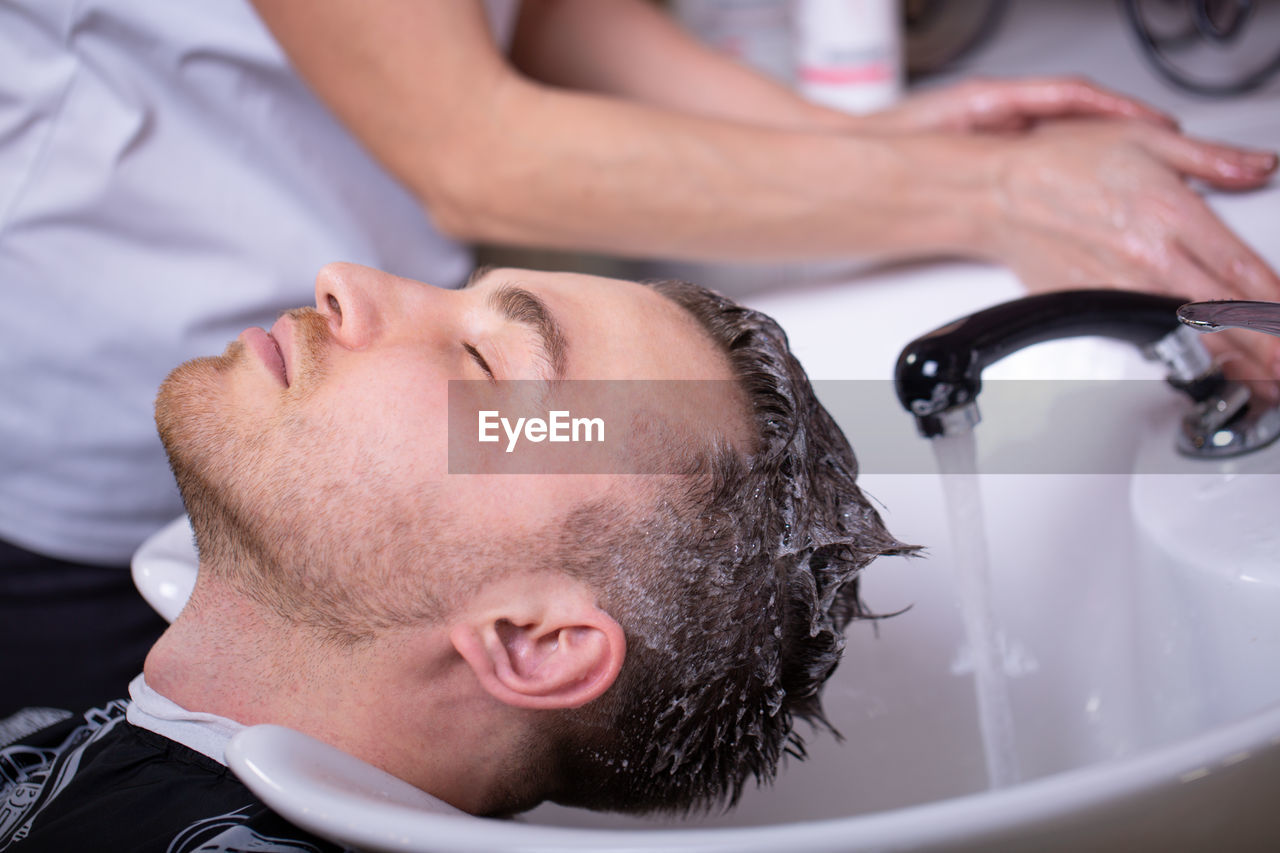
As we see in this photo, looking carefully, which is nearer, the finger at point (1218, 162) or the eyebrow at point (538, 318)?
the eyebrow at point (538, 318)

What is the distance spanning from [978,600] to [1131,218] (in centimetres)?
36

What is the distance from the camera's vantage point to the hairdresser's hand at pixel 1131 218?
0.83m

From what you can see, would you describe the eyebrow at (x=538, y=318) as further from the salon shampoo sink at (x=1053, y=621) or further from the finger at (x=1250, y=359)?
the finger at (x=1250, y=359)

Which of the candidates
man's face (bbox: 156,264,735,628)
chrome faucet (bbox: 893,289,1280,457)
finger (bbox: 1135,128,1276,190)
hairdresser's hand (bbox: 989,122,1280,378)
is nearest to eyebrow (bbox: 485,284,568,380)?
man's face (bbox: 156,264,735,628)

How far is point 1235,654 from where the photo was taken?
68cm

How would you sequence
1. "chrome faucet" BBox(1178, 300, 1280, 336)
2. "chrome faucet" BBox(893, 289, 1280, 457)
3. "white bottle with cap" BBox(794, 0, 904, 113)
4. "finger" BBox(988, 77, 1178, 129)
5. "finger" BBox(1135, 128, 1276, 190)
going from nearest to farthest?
1. "chrome faucet" BBox(1178, 300, 1280, 336)
2. "chrome faucet" BBox(893, 289, 1280, 457)
3. "finger" BBox(1135, 128, 1276, 190)
4. "finger" BBox(988, 77, 1178, 129)
5. "white bottle with cap" BBox(794, 0, 904, 113)

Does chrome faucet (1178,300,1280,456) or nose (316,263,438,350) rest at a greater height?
nose (316,263,438,350)

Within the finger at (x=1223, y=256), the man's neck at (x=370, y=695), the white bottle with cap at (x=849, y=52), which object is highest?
the white bottle with cap at (x=849, y=52)

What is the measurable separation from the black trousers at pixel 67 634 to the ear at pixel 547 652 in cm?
49

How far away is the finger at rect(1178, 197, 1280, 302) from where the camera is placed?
2.69ft

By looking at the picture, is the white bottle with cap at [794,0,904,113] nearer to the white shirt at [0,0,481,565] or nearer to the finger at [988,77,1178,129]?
the finger at [988,77,1178,129]

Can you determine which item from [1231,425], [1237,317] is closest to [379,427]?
[1237,317]

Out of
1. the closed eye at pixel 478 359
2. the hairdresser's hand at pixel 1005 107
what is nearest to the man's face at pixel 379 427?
the closed eye at pixel 478 359

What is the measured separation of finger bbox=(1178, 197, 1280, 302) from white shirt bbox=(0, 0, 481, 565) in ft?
2.41
